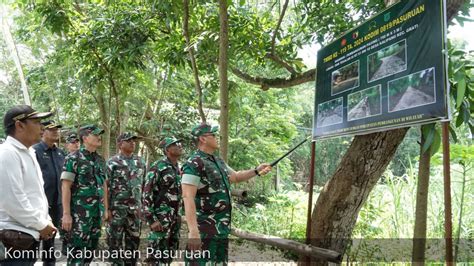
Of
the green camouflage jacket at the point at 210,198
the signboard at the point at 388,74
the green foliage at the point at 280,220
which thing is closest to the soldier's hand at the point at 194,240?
the green camouflage jacket at the point at 210,198

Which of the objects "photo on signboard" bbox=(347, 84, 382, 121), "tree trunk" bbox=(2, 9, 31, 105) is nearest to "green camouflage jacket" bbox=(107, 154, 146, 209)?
"photo on signboard" bbox=(347, 84, 382, 121)

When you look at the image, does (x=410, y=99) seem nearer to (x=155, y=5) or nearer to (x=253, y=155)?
(x=155, y=5)

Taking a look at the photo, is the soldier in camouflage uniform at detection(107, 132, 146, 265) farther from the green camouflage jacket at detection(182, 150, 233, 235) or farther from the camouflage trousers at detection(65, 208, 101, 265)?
the green camouflage jacket at detection(182, 150, 233, 235)

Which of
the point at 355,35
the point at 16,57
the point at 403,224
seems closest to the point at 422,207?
the point at 355,35

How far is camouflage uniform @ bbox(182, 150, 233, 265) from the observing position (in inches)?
113

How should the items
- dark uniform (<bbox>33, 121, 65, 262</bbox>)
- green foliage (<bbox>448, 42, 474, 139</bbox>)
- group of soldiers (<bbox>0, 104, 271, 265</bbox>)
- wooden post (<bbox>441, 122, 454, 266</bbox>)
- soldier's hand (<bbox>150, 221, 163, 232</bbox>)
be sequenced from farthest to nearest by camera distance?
dark uniform (<bbox>33, 121, 65, 262</bbox>) → soldier's hand (<bbox>150, 221, 163, 232</bbox>) → group of soldiers (<bbox>0, 104, 271, 265</bbox>) → green foliage (<bbox>448, 42, 474, 139</bbox>) → wooden post (<bbox>441, 122, 454, 266</bbox>)

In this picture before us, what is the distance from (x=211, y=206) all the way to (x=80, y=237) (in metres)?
1.52

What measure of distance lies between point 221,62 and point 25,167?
8.26 feet

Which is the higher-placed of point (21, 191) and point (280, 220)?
point (21, 191)

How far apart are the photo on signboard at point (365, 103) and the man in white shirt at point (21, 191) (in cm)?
214

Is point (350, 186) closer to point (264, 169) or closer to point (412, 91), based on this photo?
point (264, 169)

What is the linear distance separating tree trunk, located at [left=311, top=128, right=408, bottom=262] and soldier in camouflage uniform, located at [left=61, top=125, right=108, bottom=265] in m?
2.08

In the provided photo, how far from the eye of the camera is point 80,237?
363 cm

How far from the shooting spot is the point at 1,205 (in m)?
2.22
